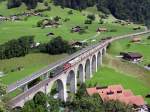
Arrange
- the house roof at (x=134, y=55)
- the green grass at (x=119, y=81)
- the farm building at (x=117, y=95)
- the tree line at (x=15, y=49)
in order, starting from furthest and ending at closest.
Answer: the tree line at (x=15, y=49), the house roof at (x=134, y=55), the green grass at (x=119, y=81), the farm building at (x=117, y=95)

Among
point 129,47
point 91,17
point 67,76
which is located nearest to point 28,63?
point 129,47

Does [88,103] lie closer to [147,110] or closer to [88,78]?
Result: [147,110]

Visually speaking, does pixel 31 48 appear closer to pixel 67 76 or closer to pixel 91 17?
pixel 67 76

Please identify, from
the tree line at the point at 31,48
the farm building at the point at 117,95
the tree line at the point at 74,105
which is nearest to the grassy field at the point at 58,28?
the tree line at the point at 31,48

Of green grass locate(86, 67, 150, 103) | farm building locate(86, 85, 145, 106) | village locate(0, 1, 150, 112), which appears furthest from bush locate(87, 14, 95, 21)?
farm building locate(86, 85, 145, 106)

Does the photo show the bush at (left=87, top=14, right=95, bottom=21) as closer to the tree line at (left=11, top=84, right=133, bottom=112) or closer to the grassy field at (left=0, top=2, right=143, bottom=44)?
the grassy field at (left=0, top=2, right=143, bottom=44)

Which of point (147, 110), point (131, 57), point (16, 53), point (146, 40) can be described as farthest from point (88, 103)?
point (146, 40)

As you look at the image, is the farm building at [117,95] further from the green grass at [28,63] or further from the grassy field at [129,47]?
the grassy field at [129,47]
